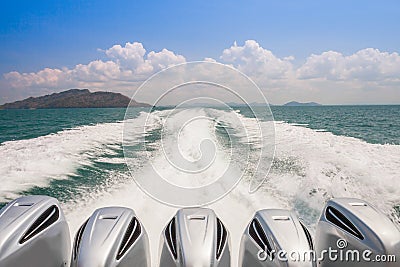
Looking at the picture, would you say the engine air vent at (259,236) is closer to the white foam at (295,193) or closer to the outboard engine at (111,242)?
the outboard engine at (111,242)

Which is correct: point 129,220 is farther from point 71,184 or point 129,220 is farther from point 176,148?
point 176,148

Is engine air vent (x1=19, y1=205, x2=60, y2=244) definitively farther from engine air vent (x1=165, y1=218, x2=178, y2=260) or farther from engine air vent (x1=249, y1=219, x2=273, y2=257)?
engine air vent (x1=249, y1=219, x2=273, y2=257)

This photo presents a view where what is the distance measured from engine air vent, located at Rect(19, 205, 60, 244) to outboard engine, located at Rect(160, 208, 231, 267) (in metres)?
0.72

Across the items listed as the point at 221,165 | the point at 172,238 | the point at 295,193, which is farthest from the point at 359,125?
the point at 172,238

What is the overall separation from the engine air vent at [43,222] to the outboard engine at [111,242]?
0.22 m

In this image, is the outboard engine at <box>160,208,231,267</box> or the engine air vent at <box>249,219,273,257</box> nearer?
the outboard engine at <box>160,208,231,267</box>

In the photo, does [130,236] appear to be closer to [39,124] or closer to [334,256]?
[334,256]

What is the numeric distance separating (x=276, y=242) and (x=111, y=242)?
0.93m

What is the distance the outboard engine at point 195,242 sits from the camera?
76.5 inches

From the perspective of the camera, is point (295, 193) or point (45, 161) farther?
point (45, 161)

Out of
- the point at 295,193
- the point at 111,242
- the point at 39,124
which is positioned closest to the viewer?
the point at 111,242

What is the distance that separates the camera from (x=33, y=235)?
2057 millimetres
